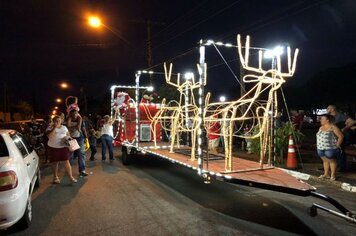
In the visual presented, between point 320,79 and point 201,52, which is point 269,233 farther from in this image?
point 320,79

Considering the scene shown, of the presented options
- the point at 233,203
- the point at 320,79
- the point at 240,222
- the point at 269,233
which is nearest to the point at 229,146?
the point at 233,203

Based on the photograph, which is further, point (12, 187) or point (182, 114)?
point (182, 114)

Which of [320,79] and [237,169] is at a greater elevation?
[320,79]

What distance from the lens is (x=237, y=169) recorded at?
688 cm

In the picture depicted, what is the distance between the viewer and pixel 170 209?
6594 millimetres

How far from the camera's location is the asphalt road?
18.0 ft

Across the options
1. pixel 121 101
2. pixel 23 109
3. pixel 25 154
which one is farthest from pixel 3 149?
pixel 23 109

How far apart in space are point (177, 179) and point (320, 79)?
4794 cm

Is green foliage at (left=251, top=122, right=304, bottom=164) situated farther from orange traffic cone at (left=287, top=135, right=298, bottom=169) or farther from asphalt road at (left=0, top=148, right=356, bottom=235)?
asphalt road at (left=0, top=148, right=356, bottom=235)

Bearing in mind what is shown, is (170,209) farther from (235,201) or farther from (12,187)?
(12,187)

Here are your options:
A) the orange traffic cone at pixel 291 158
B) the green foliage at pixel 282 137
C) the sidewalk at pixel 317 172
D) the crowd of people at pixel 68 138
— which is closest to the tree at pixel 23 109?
the crowd of people at pixel 68 138

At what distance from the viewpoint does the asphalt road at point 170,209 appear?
5496 mm

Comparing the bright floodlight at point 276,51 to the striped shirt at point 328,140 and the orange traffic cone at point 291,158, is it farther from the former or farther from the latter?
the orange traffic cone at point 291,158

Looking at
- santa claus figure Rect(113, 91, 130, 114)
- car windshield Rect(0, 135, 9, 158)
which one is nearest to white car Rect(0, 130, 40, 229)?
car windshield Rect(0, 135, 9, 158)
